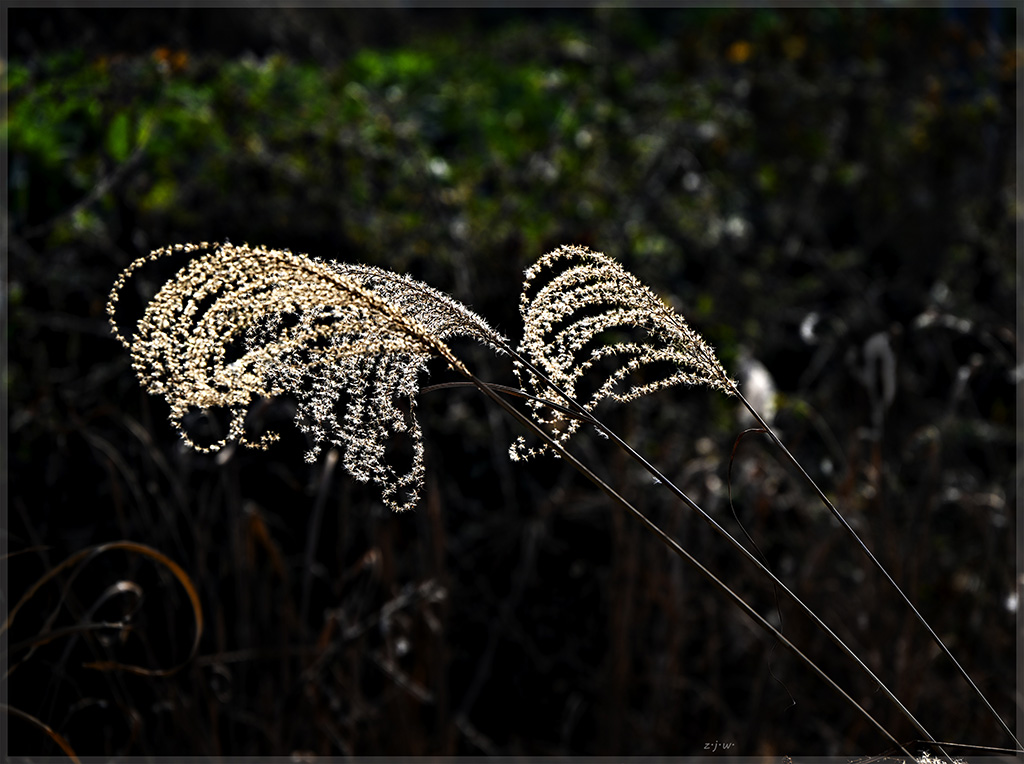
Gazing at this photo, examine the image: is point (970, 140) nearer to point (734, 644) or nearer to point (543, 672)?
point (734, 644)

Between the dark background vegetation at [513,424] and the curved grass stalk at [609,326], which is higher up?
the curved grass stalk at [609,326]

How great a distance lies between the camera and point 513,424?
9.50 feet

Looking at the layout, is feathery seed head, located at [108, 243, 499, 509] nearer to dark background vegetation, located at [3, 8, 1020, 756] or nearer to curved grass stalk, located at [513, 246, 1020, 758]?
curved grass stalk, located at [513, 246, 1020, 758]

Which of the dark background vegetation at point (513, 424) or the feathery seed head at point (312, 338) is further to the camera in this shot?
the dark background vegetation at point (513, 424)

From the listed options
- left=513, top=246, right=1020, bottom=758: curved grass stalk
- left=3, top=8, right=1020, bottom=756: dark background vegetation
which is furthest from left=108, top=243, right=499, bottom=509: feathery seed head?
left=3, top=8, right=1020, bottom=756: dark background vegetation

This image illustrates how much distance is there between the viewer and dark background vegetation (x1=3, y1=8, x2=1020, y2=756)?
2146 mm

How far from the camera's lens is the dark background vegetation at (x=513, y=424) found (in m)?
2.15

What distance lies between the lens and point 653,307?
3.04 ft

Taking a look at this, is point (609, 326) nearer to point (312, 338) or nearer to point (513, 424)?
point (312, 338)

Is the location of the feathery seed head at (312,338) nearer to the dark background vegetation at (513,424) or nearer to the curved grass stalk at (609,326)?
the curved grass stalk at (609,326)

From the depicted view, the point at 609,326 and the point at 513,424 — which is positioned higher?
the point at 609,326

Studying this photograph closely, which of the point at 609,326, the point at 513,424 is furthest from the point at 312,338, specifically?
the point at 513,424

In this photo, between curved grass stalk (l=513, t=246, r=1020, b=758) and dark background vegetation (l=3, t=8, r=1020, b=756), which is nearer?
curved grass stalk (l=513, t=246, r=1020, b=758)

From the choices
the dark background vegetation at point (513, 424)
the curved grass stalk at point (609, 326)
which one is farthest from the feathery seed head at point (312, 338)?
the dark background vegetation at point (513, 424)
